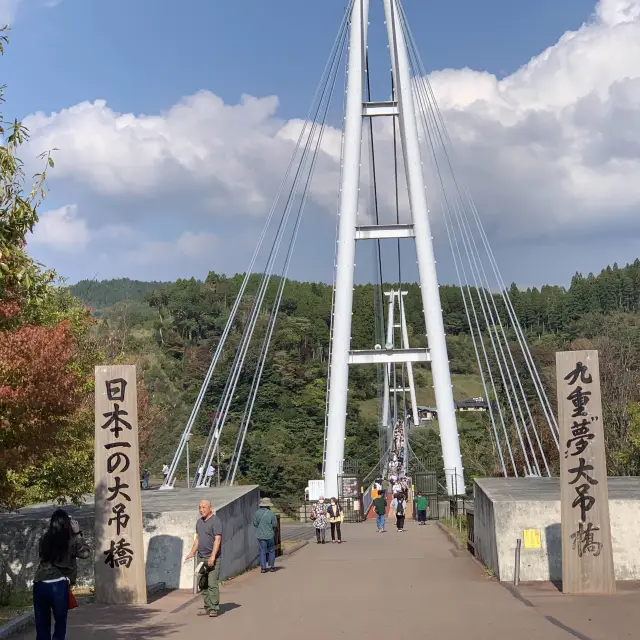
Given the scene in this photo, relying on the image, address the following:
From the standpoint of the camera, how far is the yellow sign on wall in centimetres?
1234

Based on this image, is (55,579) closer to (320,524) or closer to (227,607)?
(227,607)

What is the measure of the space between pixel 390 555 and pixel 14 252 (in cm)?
1147

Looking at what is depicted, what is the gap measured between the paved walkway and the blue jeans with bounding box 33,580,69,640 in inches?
42.9

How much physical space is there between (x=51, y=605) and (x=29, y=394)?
8.65 feet

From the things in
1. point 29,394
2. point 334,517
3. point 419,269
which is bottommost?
point 334,517

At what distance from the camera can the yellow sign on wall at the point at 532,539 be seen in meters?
12.3

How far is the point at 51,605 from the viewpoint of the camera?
307 inches

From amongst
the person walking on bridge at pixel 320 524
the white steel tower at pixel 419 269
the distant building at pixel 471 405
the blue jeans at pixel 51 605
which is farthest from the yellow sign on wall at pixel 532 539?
the distant building at pixel 471 405

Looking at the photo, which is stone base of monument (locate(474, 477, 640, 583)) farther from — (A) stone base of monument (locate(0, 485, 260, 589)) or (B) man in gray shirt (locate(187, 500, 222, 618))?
(B) man in gray shirt (locate(187, 500, 222, 618))

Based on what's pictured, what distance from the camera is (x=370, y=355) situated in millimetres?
27891

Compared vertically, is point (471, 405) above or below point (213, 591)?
above

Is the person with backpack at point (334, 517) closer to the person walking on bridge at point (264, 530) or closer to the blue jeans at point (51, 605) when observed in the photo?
the person walking on bridge at point (264, 530)

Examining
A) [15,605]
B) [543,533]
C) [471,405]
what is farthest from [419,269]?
[471,405]

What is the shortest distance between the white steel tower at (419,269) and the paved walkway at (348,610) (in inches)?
454
